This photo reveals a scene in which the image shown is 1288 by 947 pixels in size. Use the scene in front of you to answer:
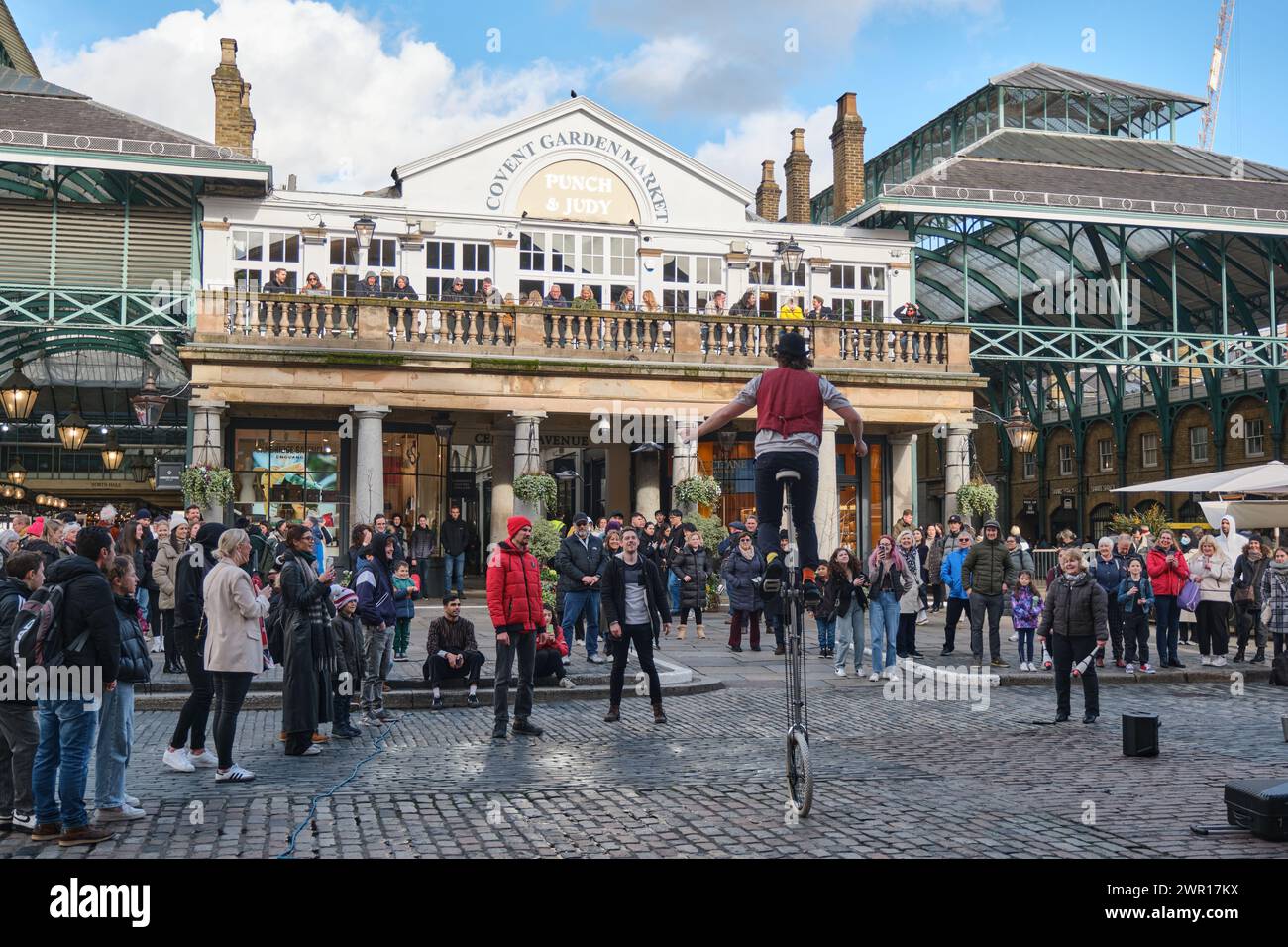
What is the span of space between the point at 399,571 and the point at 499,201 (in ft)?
52.4

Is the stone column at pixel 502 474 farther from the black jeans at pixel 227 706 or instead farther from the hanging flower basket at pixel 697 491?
the black jeans at pixel 227 706

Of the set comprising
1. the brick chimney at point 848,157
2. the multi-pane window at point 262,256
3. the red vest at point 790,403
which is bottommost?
the red vest at point 790,403

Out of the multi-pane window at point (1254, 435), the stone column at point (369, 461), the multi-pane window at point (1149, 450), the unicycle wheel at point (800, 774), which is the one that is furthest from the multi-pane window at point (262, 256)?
the multi-pane window at point (1149, 450)

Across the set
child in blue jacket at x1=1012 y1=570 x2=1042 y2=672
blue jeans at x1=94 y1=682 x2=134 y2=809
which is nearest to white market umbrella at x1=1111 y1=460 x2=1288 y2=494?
child in blue jacket at x1=1012 y1=570 x2=1042 y2=672

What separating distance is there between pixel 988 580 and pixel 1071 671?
14.6 ft

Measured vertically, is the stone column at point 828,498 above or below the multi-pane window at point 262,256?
below

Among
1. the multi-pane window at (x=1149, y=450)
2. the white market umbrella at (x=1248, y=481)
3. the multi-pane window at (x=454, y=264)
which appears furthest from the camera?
the multi-pane window at (x=1149, y=450)

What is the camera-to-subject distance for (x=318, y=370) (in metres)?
24.7

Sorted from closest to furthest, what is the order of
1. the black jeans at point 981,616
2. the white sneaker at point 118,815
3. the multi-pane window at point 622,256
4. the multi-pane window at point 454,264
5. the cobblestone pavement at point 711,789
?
the cobblestone pavement at point 711,789
the white sneaker at point 118,815
the black jeans at point 981,616
the multi-pane window at point 454,264
the multi-pane window at point 622,256

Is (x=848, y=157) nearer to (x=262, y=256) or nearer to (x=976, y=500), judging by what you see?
(x=976, y=500)

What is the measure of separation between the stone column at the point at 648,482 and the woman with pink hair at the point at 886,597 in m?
11.3

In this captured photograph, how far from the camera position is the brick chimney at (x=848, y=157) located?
110ft

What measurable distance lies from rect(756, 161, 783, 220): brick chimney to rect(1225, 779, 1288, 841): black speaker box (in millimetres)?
39260
